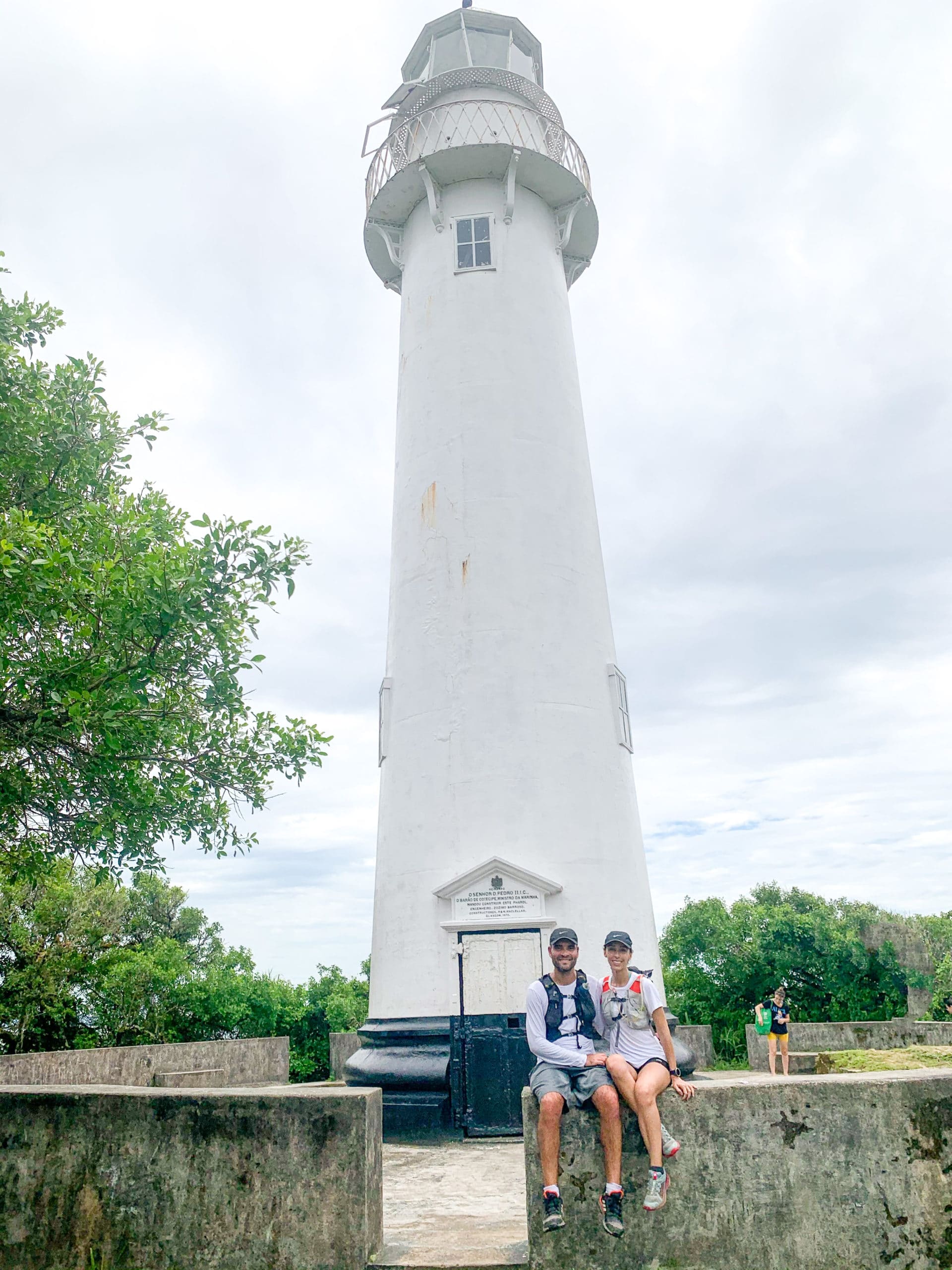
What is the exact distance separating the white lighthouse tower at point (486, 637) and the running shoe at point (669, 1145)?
6003 mm

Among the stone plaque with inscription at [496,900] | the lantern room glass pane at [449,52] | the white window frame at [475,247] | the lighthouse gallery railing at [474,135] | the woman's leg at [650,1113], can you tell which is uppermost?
the lantern room glass pane at [449,52]

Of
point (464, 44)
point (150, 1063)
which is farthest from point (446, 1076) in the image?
point (464, 44)

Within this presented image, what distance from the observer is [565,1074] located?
5527 mm

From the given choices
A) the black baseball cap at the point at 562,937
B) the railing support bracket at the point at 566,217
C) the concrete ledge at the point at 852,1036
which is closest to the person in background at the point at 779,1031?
the concrete ledge at the point at 852,1036

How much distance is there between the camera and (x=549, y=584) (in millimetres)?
13273

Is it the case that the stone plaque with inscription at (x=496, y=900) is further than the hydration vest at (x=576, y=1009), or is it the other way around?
the stone plaque with inscription at (x=496, y=900)

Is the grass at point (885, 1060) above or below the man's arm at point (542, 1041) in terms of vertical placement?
below

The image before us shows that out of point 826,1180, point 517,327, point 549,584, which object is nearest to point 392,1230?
point 826,1180

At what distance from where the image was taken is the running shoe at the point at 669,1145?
5195mm

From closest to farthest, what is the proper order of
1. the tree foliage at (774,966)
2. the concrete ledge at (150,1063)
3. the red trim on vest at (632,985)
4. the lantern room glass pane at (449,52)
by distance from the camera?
the red trim on vest at (632,985)
the concrete ledge at (150,1063)
the lantern room glass pane at (449,52)
the tree foliage at (774,966)

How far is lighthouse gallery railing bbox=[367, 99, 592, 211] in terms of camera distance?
15.7 metres

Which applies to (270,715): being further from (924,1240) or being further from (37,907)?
(37,907)

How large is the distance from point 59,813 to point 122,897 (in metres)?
16.6

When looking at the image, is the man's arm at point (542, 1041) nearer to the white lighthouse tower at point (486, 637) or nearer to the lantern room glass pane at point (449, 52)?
the white lighthouse tower at point (486, 637)
